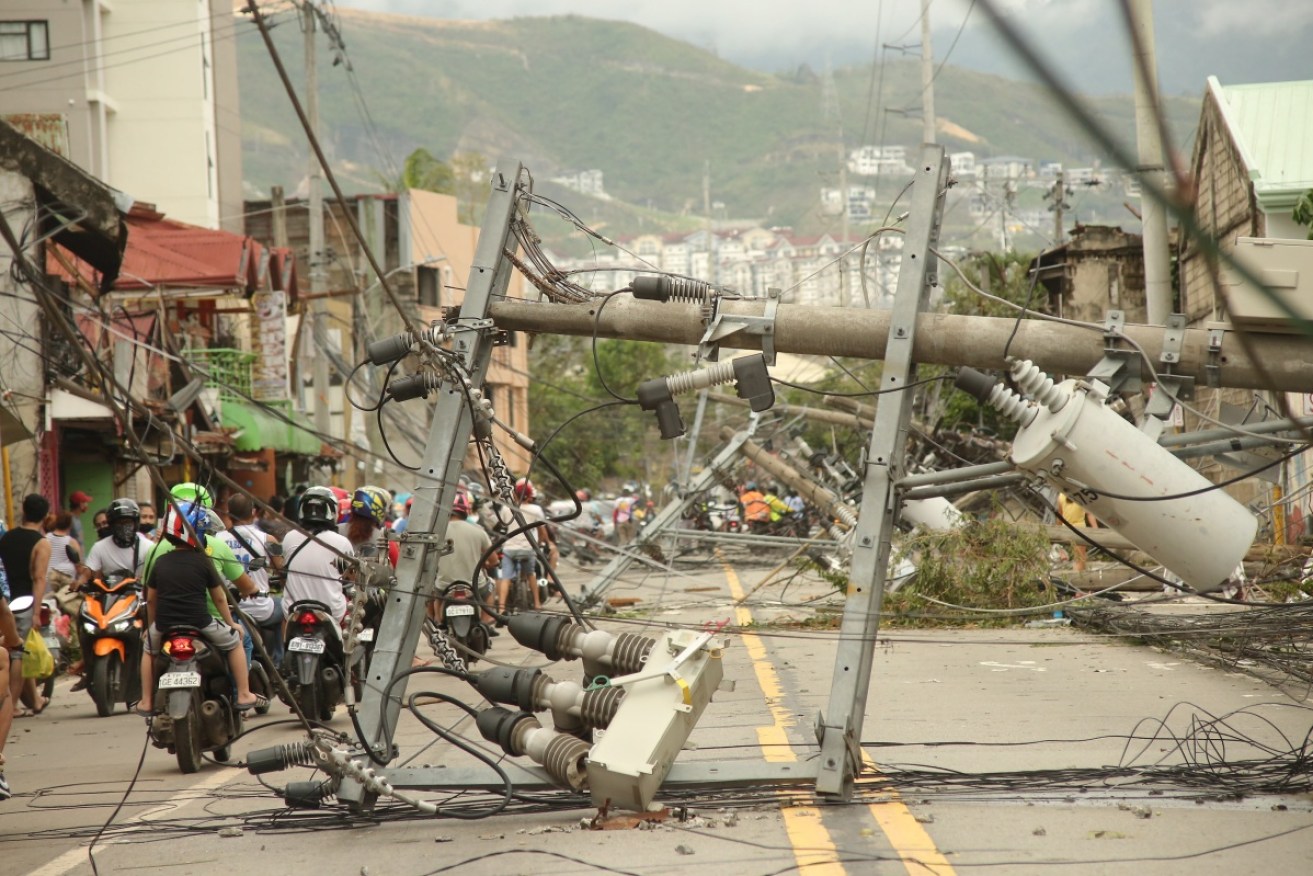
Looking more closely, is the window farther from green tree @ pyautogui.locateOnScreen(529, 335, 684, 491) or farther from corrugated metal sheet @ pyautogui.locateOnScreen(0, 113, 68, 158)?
green tree @ pyautogui.locateOnScreen(529, 335, 684, 491)

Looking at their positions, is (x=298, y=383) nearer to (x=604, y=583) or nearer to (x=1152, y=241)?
(x=604, y=583)

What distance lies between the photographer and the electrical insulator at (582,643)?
8578 mm

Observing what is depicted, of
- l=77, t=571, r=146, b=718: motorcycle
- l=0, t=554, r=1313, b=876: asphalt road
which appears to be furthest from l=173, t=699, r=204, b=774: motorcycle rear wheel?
l=77, t=571, r=146, b=718: motorcycle

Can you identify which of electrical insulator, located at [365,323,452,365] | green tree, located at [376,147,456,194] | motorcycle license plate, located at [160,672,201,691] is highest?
green tree, located at [376,147,456,194]

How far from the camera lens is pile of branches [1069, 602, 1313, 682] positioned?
1249 centimetres

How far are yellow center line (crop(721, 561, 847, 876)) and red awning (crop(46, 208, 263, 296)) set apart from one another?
546 inches

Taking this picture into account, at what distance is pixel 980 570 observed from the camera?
19.3m

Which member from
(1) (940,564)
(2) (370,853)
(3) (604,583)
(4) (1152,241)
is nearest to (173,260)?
(3) (604,583)

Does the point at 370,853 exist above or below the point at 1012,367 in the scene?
below

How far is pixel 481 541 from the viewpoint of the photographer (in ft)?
56.5

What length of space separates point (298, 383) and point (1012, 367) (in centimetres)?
3743

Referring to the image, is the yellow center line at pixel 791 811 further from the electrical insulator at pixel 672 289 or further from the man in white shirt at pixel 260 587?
the man in white shirt at pixel 260 587

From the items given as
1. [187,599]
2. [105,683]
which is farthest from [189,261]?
[187,599]

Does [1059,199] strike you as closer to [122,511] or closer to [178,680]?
[122,511]
